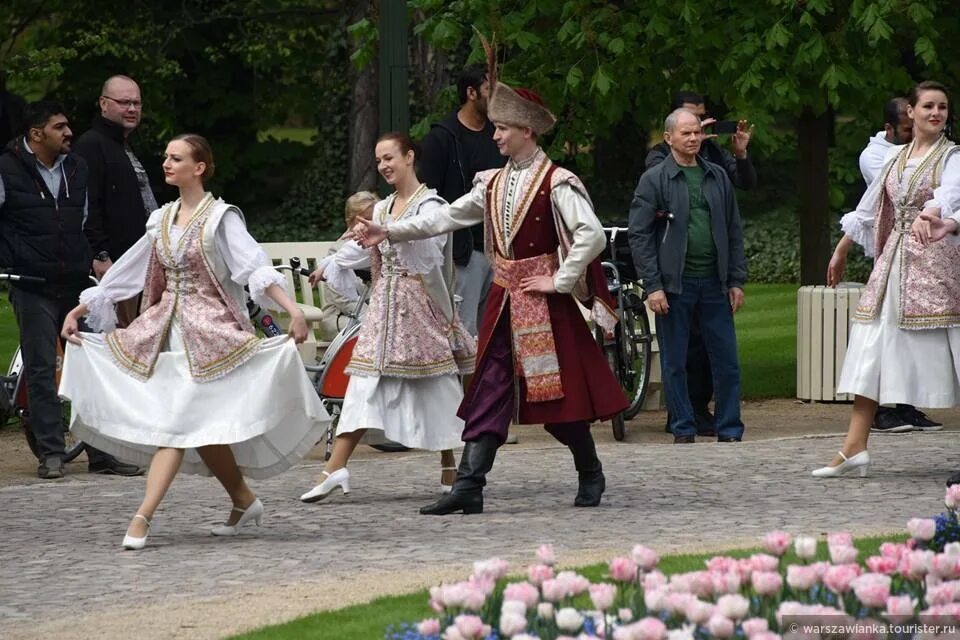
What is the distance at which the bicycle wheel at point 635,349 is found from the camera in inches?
522

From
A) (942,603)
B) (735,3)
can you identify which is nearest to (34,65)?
(735,3)

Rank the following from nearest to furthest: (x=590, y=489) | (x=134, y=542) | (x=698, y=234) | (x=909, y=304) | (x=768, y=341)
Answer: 1. (x=134, y=542)
2. (x=590, y=489)
3. (x=909, y=304)
4. (x=698, y=234)
5. (x=768, y=341)

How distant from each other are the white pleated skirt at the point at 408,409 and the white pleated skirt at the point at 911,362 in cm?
199

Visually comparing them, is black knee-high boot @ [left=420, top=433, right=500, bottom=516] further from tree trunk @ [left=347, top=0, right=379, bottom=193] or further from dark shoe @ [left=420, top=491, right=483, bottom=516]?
tree trunk @ [left=347, top=0, right=379, bottom=193]

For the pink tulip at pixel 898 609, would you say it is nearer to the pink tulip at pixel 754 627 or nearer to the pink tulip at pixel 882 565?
the pink tulip at pixel 754 627

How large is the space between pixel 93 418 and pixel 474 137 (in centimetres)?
370

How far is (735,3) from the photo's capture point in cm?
1473

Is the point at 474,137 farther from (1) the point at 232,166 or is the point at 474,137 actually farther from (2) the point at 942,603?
(1) the point at 232,166

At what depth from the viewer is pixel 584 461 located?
31.0 ft

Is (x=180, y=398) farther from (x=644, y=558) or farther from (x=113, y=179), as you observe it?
(x=644, y=558)

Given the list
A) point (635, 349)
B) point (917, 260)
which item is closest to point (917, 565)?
point (917, 260)

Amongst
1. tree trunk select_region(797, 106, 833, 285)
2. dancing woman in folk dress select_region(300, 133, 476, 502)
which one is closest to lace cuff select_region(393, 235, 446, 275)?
dancing woman in folk dress select_region(300, 133, 476, 502)

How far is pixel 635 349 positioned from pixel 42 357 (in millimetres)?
4143

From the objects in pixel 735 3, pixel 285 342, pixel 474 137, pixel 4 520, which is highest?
pixel 735 3
